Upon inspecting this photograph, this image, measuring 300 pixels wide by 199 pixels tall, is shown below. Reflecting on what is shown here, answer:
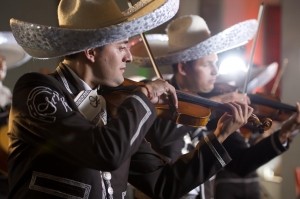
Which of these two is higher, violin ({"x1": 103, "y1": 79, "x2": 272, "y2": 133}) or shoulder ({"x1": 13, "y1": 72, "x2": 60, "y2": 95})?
shoulder ({"x1": 13, "y1": 72, "x2": 60, "y2": 95})

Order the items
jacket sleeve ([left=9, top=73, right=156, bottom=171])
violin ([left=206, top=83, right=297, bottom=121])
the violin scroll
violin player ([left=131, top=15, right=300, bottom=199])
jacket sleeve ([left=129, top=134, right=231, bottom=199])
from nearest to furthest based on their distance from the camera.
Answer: jacket sleeve ([left=9, top=73, right=156, bottom=171]) → jacket sleeve ([left=129, top=134, right=231, bottom=199]) → the violin scroll → violin player ([left=131, top=15, right=300, bottom=199]) → violin ([left=206, top=83, right=297, bottom=121])

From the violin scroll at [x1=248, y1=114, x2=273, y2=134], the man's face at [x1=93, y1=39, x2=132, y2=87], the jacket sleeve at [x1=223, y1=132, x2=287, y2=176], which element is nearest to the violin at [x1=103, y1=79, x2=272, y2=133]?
the violin scroll at [x1=248, y1=114, x2=273, y2=134]

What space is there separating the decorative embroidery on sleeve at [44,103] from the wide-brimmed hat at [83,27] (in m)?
0.16

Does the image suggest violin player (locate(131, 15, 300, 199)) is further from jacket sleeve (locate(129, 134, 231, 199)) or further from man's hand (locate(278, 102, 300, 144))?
jacket sleeve (locate(129, 134, 231, 199))

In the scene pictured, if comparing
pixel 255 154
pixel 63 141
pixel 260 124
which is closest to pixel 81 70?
pixel 63 141

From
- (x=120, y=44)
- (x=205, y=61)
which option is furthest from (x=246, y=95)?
(x=120, y=44)

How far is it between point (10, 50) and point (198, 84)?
4.72 ft

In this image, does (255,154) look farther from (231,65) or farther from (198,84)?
(231,65)

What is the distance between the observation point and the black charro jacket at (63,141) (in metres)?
1.21

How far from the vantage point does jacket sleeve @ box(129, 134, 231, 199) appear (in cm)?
158

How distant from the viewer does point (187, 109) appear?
1.84 meters

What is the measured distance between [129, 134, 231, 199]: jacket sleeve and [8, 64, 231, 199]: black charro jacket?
167 mm

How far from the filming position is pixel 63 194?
1.30 meters

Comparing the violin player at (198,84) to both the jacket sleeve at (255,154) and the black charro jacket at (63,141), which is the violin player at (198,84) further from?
the black charro jacket at (63,141)
